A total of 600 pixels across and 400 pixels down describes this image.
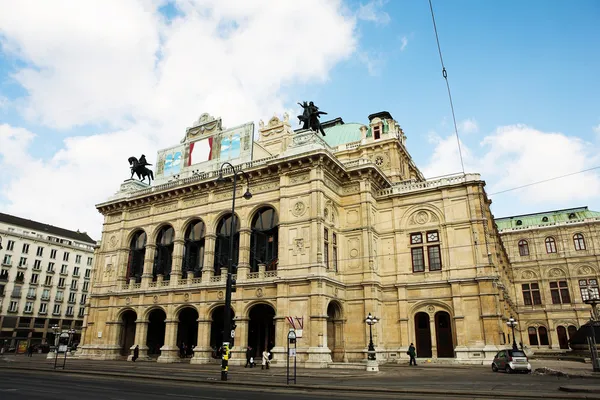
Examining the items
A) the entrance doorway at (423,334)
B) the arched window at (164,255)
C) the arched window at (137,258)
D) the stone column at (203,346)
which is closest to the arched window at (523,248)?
the entrance doorway at (423,334)

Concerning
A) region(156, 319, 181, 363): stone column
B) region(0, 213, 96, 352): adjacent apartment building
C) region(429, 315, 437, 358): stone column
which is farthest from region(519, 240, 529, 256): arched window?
region(0, 213, 96, 352): adjacent apartment building

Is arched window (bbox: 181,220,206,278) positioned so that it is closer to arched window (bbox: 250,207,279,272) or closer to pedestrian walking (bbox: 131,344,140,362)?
arched window (bbox: 250,207,279,272)

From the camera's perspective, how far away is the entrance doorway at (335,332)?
3262cm

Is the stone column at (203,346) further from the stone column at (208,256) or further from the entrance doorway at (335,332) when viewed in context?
the entrance doorway at (335,332)

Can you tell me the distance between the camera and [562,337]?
191 ft

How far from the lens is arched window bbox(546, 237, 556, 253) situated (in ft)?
203

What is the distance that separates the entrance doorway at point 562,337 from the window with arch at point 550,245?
10643 millimetres

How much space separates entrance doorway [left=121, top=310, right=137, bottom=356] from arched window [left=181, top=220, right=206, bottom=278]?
25.5 feet

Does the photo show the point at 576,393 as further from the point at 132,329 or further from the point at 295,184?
the point at 132,329

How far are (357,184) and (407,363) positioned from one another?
574 inches

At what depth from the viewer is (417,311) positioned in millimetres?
34094

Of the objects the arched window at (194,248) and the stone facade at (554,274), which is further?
the stone facade at (554,274)

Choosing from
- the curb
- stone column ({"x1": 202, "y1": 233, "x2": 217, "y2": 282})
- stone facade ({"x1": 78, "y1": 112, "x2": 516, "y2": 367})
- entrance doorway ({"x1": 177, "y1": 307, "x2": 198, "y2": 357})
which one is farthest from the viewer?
entrance doorway ({"x1": 177, "y1": 307, "x2": 198, "y2": 357})

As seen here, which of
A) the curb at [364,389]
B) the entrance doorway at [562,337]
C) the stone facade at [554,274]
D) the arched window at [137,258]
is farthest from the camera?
the stone facade at [554,274]
